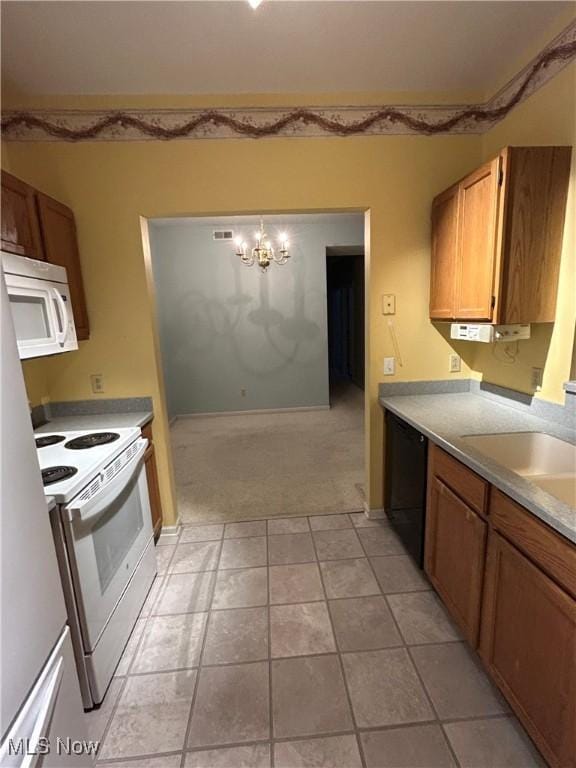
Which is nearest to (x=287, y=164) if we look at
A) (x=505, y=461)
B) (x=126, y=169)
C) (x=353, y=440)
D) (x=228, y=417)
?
(x=126, y=169)

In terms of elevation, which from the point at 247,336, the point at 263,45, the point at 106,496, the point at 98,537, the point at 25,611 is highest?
the point at 263,45

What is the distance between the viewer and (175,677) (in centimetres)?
152

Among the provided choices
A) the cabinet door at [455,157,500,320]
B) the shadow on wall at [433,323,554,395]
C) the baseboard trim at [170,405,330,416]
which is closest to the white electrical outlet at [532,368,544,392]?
the shadow on wall at [433,323,554,395]

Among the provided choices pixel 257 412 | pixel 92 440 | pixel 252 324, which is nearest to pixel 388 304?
pixel 92 440

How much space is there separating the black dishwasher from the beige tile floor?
201mm

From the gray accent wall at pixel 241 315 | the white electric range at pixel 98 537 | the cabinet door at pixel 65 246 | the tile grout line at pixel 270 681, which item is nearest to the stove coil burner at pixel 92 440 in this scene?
the white electric range at pixel 98 537

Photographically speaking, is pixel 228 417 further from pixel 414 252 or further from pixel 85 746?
pixel 85 746

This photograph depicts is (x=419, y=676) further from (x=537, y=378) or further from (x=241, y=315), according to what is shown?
(x=241, y=315)

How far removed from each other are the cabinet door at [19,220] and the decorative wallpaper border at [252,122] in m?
0.62

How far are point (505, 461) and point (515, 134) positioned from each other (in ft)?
5.86

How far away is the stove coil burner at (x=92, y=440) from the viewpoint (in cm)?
174

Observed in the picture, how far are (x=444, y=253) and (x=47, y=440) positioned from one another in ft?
8.14

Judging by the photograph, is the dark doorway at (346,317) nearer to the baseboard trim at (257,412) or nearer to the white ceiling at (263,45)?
the baseboard trim at (257,412)

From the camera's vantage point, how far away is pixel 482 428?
1.74 meters
